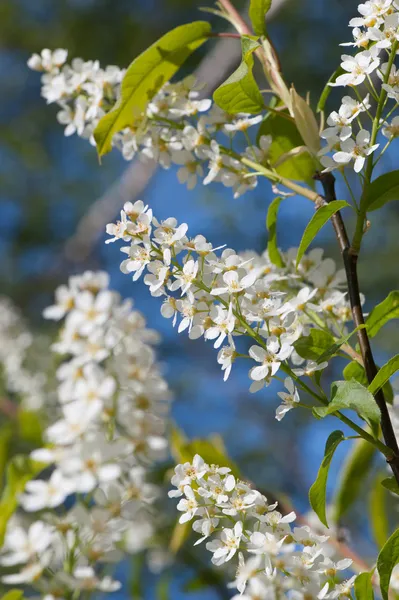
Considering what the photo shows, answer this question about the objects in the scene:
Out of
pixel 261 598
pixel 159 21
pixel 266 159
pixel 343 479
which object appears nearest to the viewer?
pixel 261 598

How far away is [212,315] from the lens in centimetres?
50

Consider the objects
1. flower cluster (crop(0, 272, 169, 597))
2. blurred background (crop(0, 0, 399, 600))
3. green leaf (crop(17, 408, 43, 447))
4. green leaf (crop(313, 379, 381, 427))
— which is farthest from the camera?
blurred background (crop(0, 0, 399, 600))

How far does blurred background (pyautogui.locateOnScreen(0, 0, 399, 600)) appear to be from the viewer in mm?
2584

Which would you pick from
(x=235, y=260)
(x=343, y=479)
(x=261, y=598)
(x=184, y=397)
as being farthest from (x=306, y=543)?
(x=184, y=397)

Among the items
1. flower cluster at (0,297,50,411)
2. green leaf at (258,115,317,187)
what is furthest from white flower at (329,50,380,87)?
flower cluster at (0,297,50,411)

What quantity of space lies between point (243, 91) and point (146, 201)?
2.36 metres

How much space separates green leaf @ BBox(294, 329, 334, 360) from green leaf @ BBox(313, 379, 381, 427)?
0.07 meters

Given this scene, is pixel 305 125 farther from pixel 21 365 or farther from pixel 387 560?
pixel 21 365

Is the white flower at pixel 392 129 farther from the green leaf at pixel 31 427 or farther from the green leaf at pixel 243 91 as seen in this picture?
the green leaf at pixel 31 427

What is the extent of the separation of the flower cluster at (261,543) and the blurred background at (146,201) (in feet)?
5.60

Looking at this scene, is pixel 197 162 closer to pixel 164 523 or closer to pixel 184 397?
pixel 164 523

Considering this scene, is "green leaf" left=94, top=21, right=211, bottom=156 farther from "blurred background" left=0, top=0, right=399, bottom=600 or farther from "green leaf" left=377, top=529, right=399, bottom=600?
"blurred background" left=0, top=0, right=399, bottom=600

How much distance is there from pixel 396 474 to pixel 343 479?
453 millimetres

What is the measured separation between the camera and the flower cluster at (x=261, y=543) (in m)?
0.45
